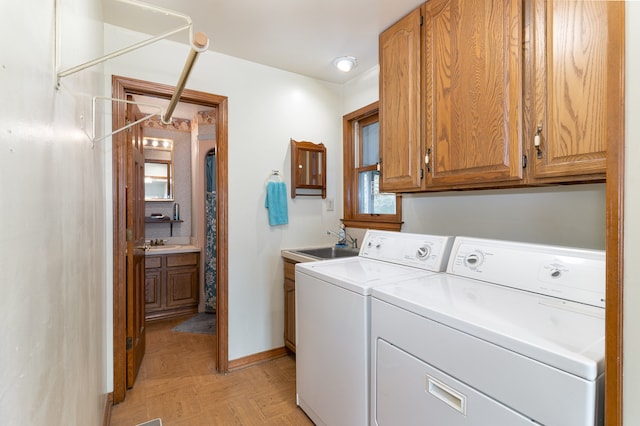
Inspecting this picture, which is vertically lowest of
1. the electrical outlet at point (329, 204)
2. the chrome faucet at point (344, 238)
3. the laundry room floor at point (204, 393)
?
the laundry room floor at point (204, 393)

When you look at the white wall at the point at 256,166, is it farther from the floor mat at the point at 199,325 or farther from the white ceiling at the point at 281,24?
the floor mat at the point at 199,325

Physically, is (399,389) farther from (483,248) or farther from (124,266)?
(124,266)

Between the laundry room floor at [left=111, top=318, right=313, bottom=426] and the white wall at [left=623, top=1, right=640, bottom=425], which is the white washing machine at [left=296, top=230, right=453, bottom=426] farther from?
the white wall at [left=623, top=1, right=640, bottom=425]

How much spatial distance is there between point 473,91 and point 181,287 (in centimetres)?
354

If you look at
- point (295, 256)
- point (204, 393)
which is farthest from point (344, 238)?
point (204, 393)

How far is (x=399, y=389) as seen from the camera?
1198mm

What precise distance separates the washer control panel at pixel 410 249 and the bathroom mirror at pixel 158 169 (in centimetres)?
307

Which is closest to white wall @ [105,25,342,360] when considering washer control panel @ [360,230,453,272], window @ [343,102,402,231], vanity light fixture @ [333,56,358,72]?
window @ [343,102,402,231]

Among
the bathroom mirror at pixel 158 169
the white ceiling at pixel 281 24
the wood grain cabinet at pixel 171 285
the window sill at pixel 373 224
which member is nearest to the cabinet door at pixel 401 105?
the white ceiling at pixel 281 24

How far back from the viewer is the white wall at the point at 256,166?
2.38m

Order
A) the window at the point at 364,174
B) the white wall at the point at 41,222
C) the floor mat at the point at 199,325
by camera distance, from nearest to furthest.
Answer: the white wall at the point at 41,222 < the window at the point at 364,174 < the floor mat at the point at 199,325

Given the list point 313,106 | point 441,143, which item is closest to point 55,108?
point 441,143

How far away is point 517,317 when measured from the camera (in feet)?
3.24

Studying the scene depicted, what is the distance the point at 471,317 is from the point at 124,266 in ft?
6.89
